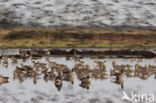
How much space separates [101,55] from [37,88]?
18719mm

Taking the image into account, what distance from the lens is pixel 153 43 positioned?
6256 cm

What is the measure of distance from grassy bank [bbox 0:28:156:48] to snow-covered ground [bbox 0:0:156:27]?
14.3 feet

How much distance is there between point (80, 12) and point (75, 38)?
12.5m

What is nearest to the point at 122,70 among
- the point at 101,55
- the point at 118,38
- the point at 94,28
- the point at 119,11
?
the point at 101,55

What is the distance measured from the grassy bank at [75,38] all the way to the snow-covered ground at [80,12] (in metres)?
4.37

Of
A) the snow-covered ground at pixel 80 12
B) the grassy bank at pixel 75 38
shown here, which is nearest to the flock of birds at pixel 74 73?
the grassy bank at pixel 75 38

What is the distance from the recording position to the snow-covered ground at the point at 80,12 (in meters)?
71.1

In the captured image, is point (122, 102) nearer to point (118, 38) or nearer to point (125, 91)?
point (125, 91)

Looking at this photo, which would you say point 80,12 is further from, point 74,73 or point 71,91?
point 71,91

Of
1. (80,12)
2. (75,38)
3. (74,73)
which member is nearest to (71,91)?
(74,73)

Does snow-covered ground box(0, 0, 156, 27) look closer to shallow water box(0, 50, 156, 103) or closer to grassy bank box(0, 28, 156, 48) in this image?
grassy bank box(0, 28, 156, 48)

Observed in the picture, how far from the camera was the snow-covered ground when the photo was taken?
2800 inches

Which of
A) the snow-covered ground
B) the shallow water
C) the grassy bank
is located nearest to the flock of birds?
the shallow water

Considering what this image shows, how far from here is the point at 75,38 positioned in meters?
63.6
